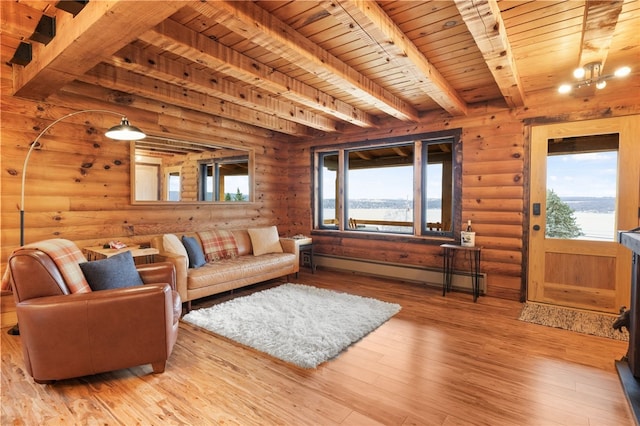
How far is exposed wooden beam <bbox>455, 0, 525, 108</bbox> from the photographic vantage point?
189cm

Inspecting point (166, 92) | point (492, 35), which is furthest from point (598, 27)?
point (166, 92)

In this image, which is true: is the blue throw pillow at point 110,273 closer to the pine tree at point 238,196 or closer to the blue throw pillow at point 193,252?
the blue throw pillow at point 193,252

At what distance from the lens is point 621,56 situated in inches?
116

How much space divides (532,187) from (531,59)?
60.7 inches

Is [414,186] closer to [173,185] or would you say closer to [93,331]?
[173,185]

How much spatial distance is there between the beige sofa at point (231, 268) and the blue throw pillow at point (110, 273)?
3.01 feet

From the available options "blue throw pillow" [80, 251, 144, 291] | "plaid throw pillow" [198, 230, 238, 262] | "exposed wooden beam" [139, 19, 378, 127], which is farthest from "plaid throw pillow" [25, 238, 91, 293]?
"plaid throw pillow" [198, 230, 238, 262]

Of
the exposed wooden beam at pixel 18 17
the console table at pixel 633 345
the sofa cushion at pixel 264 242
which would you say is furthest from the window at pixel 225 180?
the console table at pixel 633 345

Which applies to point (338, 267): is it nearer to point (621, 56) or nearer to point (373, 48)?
point (373, 48)

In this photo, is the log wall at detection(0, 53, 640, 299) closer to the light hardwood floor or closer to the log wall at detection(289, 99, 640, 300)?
the log wall at detection(289, 99, 640, 300)

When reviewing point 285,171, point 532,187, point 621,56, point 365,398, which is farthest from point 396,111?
point 365,398

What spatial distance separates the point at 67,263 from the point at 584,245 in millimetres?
4924

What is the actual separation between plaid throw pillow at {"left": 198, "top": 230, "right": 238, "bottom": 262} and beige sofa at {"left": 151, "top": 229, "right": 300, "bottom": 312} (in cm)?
8

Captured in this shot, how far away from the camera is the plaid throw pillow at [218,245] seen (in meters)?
4.38
